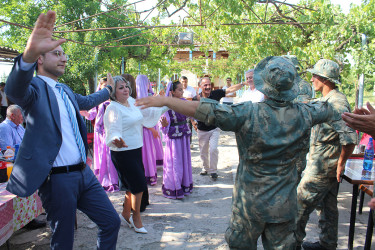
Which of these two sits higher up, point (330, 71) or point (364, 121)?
point (330, 71)

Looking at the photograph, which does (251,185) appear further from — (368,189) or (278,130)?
(368,189)

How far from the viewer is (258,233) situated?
2.09 m

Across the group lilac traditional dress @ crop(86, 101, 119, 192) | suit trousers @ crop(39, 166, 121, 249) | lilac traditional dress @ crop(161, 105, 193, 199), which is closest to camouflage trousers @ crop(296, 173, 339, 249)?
suit trousers @ crop(39, 166, 121, 249)

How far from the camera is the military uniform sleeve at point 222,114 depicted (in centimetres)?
187

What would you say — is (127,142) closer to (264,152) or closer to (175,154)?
(175,154)

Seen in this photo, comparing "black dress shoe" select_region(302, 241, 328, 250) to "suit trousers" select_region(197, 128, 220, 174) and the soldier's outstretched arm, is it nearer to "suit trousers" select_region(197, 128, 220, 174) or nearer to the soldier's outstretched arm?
the soldier's outstretched arm

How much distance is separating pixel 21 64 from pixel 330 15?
6073 millimetres

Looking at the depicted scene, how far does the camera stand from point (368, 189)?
2967 millimetres

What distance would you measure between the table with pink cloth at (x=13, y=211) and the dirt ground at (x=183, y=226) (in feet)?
1.70

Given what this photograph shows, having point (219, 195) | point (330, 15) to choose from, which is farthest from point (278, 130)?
point (330, 15)

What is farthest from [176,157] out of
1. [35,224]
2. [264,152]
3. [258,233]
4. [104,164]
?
[264,152]

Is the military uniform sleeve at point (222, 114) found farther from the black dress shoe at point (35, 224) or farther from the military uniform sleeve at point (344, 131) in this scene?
the black dress shoe at point (35, 224)

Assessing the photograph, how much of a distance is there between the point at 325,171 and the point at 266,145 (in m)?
1.39

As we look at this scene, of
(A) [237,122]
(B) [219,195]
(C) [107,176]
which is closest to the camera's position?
(A) [237,122]
